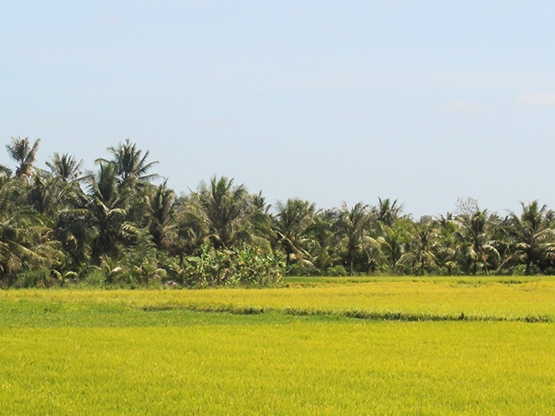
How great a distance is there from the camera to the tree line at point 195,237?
28484 mm

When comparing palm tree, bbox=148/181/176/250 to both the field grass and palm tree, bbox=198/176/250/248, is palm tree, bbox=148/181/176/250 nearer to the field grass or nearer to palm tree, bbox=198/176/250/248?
palm tree, bbox=198/176/250/248

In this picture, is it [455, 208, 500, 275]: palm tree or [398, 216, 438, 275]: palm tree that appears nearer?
[455, 208, 500, 275]: palm tree

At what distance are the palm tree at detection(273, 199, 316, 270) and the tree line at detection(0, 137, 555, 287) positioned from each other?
2.4 inches

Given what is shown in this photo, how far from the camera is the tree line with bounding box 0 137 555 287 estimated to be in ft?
93.5

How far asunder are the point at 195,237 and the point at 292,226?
7.21m

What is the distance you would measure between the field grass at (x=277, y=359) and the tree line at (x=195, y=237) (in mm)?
9243

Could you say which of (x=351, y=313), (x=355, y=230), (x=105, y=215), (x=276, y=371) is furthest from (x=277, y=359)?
(x=355, y=230)

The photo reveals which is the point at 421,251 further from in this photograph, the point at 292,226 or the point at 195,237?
the point at 195,237

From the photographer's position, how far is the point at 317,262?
40156mm

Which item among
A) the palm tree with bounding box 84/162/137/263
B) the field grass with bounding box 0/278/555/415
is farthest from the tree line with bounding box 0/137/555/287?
the field grass with bounding box 0/278/555/415

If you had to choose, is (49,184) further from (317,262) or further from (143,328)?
(143,328)

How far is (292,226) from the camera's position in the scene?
39062 millimetres

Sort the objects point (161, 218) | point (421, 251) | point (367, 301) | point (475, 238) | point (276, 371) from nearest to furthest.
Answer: point (276, 371)
point (367, 301)
point (161, 218)
point (475, 238)
point (421, 251)

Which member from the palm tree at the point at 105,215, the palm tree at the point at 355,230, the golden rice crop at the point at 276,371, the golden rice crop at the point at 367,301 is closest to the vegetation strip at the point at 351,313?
the golden rice crop at the point at 367,301
